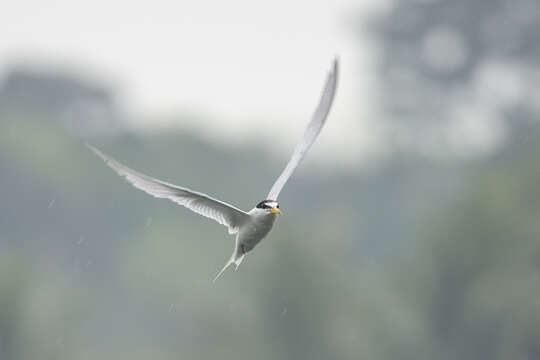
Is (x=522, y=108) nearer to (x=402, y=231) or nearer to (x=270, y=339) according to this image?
(x=402, y=231)

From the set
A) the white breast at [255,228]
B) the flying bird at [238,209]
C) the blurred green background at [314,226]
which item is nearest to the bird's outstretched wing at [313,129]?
the flying bird at [238,209]

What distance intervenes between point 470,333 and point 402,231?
20650 mm

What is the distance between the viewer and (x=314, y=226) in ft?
155

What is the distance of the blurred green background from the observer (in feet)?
142

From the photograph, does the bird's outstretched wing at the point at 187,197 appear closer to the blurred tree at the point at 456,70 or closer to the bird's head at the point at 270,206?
the bird's head at the point at 270,206

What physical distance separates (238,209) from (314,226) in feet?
123

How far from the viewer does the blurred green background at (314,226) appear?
43344 millimetres

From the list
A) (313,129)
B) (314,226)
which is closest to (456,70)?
(314,226)

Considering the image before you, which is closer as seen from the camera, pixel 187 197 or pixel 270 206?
pixel 270 206

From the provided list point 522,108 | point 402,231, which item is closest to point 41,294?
point 402,231

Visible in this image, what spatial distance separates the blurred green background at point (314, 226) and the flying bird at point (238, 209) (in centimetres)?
2875

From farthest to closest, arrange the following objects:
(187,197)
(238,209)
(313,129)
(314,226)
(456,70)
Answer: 1. (456,70)
2. (314,226)
3. (313,129)
4. (187,197)
5. (238,209)

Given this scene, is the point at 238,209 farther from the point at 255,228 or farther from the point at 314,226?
the point at 314,226

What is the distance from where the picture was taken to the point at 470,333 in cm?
4472
